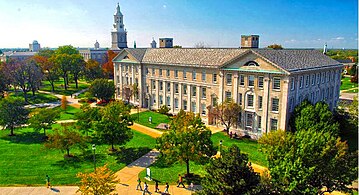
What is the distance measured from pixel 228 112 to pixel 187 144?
16.2 metres

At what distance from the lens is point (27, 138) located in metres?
42.9

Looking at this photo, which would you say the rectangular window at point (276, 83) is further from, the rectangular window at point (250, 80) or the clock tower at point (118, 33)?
the clock tower at point (118, 33)

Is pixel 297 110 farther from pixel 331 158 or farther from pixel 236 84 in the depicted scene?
pixel 331 158

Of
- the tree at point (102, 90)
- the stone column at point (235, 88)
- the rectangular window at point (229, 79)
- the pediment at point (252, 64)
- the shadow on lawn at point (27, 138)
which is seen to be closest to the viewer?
the pediment at point (252, 64)

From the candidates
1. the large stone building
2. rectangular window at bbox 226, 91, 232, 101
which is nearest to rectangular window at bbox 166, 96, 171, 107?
the large stone building

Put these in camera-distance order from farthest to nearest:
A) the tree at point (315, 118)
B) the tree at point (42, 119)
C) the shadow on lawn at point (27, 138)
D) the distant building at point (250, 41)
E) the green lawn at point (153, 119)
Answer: the distant building at point (250, 41), the green lawn at point (153, 119), the shadow on lawn at point (27, 138), the tree at point (42, 119), the tree at point (315, 118)

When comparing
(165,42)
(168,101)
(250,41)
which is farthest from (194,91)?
(165,42)

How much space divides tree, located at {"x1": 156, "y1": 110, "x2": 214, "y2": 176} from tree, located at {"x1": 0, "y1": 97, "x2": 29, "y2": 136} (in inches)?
1026

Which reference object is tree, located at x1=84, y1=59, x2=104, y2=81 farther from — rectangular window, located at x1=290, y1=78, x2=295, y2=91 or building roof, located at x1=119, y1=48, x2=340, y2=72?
rectangular window, located at x1=290, y1=78, x2=295, y2=91

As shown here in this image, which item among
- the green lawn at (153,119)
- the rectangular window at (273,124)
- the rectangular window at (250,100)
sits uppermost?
the rectangular window at (250,100)

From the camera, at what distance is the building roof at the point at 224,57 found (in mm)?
41562

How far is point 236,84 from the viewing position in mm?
44250

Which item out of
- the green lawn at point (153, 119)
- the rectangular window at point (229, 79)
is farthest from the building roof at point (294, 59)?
the green lawn at point (153, 119)

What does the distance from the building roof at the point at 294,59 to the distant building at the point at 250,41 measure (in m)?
6.36
